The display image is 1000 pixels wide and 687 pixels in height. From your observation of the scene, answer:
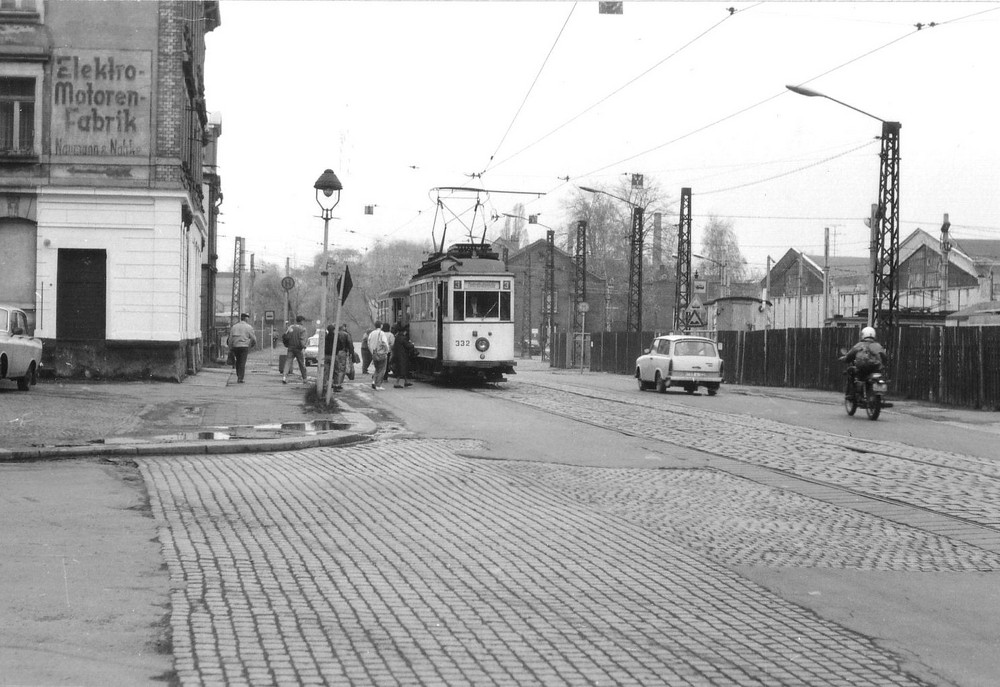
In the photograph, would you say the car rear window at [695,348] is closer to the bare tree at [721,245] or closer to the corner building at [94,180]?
the corner building at [94,180]

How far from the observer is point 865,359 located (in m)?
21.6

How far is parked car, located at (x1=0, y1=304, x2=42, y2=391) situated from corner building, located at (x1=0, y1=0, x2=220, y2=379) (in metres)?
3.82

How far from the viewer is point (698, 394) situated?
1227 inches

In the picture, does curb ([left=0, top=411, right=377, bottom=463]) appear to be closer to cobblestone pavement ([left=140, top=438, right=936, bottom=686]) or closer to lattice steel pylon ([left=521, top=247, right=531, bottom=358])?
cobblestone pavement ([left=140, top=438, right=936, bottom=686])

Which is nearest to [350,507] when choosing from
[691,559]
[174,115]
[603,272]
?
[691,559]

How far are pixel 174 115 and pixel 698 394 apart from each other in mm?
15175

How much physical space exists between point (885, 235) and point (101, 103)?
781 inches

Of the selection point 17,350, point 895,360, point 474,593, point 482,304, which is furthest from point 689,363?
point 474,593

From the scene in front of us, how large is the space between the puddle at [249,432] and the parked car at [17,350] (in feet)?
23.4

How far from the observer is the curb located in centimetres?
1308

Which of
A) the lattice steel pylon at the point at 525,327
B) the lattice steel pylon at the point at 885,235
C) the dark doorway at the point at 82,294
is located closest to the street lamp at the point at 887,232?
the lattice steel pylon at the point at 885,235

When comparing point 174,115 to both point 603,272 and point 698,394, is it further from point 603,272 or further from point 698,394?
point 603,272

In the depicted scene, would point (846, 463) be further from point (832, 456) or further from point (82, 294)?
point (82, 294)

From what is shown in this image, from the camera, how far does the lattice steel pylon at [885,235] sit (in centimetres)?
2919
